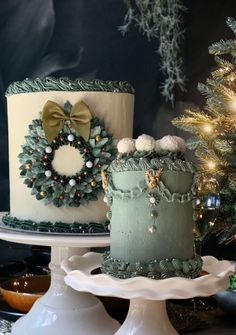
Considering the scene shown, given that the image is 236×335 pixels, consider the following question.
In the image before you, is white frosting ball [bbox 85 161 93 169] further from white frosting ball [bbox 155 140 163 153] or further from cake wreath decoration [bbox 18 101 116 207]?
white frosting ball [bbox 155 140 163 153]

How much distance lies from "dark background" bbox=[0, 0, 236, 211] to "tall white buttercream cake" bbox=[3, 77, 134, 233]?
855 millimetres

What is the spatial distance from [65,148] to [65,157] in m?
0.02

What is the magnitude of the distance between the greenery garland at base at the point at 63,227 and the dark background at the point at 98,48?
88 cm

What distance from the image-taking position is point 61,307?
3.14 ft

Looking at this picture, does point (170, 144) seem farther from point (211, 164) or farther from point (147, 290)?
point (211, 164)

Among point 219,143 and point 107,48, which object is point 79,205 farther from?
point 107,48

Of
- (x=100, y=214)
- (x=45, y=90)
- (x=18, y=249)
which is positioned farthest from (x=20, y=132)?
(x=18, y=249)

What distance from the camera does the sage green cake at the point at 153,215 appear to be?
0.70 meters

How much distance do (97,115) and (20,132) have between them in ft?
0.46

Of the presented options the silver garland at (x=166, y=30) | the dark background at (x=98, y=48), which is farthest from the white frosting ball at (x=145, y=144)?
the silver garland at (x=166, y=30)

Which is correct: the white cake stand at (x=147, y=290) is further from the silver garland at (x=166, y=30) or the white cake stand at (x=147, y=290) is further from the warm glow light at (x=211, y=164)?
the silver garland at (x=166, y=30)

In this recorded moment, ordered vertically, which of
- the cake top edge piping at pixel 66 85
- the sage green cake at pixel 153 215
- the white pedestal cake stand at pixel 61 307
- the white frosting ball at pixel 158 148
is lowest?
the white pedestal cake stand at pixel 61 307

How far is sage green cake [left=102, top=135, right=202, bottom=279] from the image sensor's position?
2.28 ft

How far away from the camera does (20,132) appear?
0.99 m
